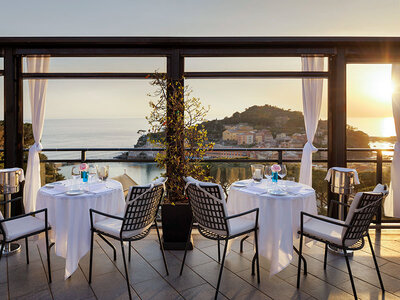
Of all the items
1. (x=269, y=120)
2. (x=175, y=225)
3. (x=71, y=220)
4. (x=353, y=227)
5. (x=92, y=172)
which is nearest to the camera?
(x=353, y=227)

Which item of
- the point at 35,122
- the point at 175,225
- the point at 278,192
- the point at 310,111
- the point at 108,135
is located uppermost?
the point at 310,111

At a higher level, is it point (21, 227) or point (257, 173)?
point (257, 173)

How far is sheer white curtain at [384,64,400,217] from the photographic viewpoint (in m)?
4.51

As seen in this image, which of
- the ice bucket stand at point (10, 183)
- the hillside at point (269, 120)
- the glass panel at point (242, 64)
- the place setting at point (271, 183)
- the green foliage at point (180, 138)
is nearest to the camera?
the place setting at point (271, 183)

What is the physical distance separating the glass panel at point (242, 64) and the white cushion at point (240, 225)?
7.60 ft

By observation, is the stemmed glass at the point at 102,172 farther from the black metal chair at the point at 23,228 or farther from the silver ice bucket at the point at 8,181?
the silver ice bucket at the point at 8,181

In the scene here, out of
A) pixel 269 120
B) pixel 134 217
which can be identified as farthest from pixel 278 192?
pixel 269 120

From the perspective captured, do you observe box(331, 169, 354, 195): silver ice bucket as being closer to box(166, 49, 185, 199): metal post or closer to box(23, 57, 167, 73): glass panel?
box(166, 49, 185, 199): metal post

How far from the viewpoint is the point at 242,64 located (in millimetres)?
4359

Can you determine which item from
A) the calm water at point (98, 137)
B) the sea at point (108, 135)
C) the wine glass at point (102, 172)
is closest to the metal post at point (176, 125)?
the sea at point (108, 135)

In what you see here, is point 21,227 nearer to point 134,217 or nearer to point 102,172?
→ point 102,172

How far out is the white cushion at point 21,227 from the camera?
8.65ft

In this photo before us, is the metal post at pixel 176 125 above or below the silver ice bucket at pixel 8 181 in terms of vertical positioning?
above

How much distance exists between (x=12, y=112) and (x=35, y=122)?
33 centimetres
